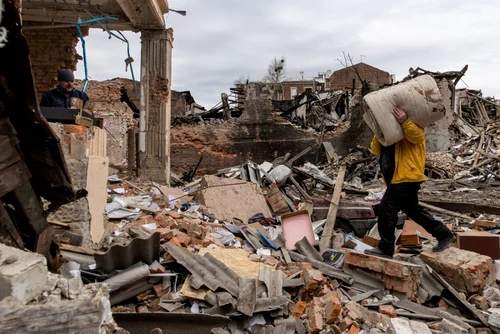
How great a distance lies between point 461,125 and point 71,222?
16.9m

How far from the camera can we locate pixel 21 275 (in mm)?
1357

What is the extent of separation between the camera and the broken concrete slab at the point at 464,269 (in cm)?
381

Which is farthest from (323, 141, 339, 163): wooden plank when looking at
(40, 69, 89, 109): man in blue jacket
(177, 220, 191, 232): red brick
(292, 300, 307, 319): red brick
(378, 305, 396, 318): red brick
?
(292, 300, 307, 319): red brick

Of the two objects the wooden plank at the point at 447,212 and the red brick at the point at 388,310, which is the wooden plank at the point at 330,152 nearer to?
the wooden plank at the point at 447,212

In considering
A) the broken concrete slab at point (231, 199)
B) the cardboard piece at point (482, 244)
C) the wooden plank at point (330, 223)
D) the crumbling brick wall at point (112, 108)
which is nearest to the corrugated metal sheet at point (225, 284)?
the wooden plank at point (330, 223)

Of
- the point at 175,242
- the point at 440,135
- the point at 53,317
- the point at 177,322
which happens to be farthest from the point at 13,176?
the point at 440,135

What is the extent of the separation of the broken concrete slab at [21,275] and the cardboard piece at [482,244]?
471 centimetres

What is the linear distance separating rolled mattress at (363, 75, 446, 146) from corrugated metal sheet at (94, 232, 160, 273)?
2392 millimetres

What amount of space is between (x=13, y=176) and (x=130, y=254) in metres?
1.56

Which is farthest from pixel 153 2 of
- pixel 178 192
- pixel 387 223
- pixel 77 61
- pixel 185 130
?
pixel 185 130

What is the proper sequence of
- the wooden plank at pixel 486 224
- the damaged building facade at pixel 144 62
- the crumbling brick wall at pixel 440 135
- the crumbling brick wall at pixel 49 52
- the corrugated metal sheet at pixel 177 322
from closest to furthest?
the corrugated metal sheet at pixel 177 322, the wooden plank at pixel 486 224, the damaged building facade at pixel 144 62, the crumbling brick wall at pixel 49 52, the crumbling brick wall at pixel 440 135

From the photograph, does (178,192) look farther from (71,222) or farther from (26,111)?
(26,111)

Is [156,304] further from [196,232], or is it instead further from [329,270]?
[329,270]

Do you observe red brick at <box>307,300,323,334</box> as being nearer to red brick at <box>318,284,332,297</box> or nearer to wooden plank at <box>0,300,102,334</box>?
red brick at <box>318,284,332,297</box>
